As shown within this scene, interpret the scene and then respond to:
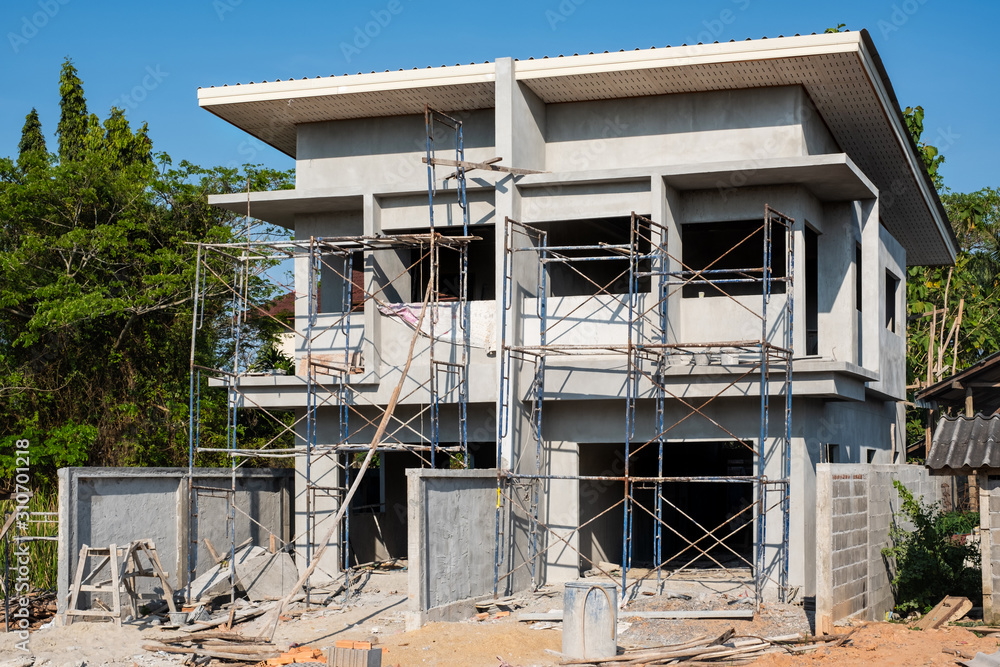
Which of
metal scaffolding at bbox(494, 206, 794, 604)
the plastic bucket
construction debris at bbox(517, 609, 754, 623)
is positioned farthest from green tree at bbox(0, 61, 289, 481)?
the plastic bucket

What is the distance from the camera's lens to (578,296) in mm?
18875

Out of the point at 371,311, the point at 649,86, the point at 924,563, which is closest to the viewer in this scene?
the point at 924,563

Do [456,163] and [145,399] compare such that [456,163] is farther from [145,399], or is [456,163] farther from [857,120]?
[145,399]

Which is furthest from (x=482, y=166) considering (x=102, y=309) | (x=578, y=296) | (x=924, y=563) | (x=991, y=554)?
(x=102, y=309)

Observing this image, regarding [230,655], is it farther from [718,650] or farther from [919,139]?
[919,139]

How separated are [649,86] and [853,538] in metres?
8.42

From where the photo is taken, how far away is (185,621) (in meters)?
15.5

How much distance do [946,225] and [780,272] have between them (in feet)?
24.4

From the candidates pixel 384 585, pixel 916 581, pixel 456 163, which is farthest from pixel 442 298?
pixel 916 581

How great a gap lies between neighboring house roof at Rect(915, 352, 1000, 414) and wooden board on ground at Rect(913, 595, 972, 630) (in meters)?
10.6

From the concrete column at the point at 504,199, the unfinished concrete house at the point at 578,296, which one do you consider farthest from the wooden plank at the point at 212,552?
the concrete column at the point at 504,199

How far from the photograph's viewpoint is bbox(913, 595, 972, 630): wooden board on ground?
13375 millimetres

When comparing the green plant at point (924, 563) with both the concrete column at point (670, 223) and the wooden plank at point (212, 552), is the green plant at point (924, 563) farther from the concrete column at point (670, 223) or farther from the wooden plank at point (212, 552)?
the wooden plank at point (212, 552)

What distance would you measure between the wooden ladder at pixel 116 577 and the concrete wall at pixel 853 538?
914 centimetres
